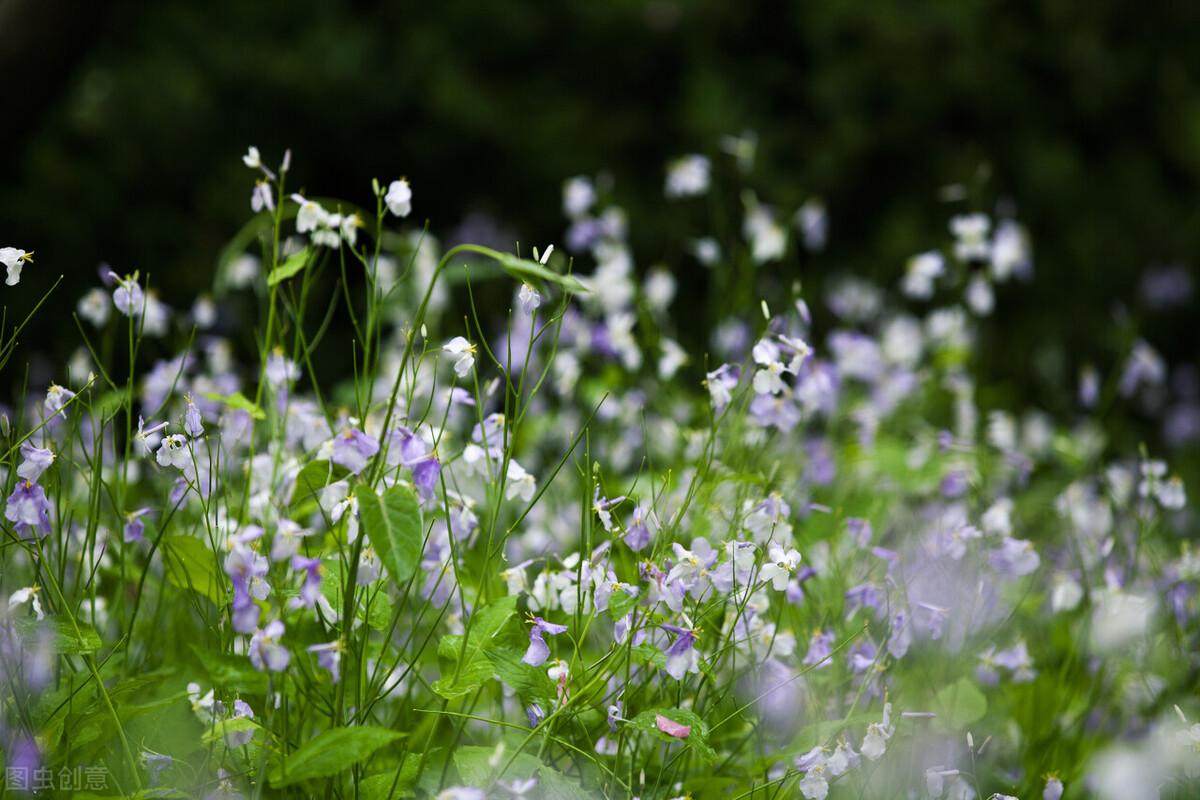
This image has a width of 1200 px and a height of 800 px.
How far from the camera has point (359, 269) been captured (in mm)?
4535

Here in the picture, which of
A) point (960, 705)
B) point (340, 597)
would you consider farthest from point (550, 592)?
point (960, 705)

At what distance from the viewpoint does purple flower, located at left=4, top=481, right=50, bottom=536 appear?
4.24 feet

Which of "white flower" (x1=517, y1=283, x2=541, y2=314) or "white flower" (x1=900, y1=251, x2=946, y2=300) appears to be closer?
"white flower" (x1=517, y1=283, x2=541, y2=314)

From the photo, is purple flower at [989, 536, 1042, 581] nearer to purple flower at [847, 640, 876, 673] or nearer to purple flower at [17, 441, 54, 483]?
purple flower at [847, 640, 876, 673]

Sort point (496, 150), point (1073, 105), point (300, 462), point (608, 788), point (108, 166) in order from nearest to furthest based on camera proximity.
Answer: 1. point (608, 788)
2. point (300, 462)
3. point (108, 166)
4. point (496, 150)
5. point (1073, 105)

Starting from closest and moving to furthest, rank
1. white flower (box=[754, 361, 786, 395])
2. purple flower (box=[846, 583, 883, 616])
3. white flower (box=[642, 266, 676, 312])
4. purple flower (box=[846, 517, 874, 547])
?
1. white flower (box=[754, 361, 786, 395])
2. purple flower (box=[846, 583, 883, 616])
3. purple flower (box=[846, 517, 874, 547])
4. white flower (box=[642, 266, 676, 312])

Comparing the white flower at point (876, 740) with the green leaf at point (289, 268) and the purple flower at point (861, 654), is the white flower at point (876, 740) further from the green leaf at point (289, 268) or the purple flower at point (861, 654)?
the green leaf at point (289, 268)

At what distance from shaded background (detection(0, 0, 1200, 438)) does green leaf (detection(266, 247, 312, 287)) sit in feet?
8.16

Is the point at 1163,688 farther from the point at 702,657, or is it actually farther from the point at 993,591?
the point at 702,657

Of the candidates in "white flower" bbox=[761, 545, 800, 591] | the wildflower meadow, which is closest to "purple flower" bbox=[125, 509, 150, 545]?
the wildflower meadow

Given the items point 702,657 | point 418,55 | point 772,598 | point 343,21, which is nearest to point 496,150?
point 418,55

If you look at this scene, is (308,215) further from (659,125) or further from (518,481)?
(659,125)

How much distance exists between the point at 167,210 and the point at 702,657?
3.32m

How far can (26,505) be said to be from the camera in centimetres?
129
